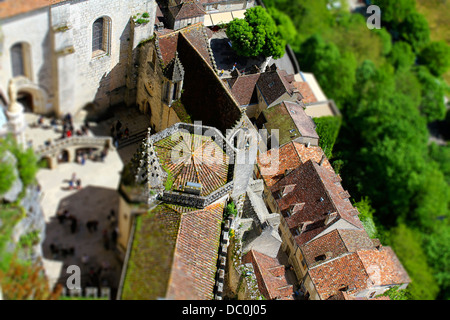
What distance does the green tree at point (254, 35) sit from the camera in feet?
118

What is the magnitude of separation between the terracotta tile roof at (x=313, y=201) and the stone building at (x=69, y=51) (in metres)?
13.8

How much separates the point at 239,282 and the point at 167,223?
6699mm

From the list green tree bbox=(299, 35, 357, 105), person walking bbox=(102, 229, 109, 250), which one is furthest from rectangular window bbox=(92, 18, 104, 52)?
green tree bbox=(299, 35, 357, 105)

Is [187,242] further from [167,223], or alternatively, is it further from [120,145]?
[120,145]

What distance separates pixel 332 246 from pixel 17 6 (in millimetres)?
21622

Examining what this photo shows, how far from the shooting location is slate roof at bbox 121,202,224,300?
60.8 feet

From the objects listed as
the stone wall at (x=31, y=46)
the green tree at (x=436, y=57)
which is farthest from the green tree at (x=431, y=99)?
the stone wall at (x=31, y=46)

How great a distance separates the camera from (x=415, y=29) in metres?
62.3

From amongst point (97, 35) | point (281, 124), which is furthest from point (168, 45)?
point (281, 124)

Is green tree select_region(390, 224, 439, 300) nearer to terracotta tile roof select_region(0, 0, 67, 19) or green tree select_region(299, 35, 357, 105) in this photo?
green tree select_region(299, 35, 357, 105)

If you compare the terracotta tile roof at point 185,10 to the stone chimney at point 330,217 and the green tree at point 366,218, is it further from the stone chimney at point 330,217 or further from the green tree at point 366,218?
the green tree at point 366,218

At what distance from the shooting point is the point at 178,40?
29.6 m

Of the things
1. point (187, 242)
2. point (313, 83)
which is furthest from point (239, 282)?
point (313, 83)

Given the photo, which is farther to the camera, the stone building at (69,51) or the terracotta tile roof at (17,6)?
the stone building at (69,51)
